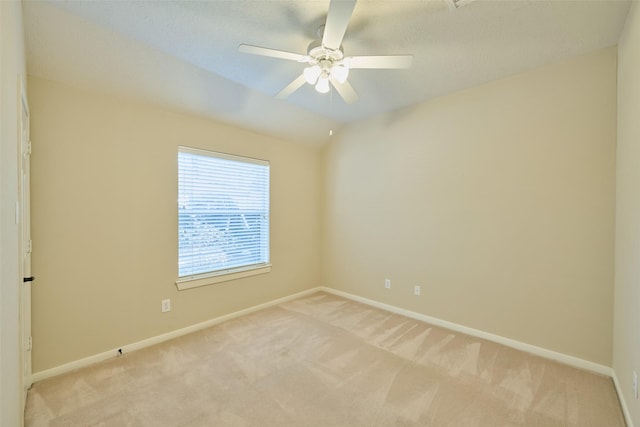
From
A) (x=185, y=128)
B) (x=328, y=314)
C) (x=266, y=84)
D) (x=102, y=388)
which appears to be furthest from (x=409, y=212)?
(x=102, y=388)

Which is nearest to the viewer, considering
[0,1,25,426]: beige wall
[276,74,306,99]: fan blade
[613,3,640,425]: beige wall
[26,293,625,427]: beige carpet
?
[0,1,25,426]: beige wall

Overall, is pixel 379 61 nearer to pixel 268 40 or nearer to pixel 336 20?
Result: pixel 336 20

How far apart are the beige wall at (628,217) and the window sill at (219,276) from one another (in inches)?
132

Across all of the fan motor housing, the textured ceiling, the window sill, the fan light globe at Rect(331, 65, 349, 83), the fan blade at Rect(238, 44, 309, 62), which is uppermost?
the textured ceiling

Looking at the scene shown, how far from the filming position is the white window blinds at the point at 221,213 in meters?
3.00

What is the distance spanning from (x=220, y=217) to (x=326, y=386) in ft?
7.03

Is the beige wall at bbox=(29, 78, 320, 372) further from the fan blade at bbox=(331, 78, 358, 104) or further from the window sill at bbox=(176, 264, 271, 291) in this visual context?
the fan blade at bbox=(331, 78, 358, 104)

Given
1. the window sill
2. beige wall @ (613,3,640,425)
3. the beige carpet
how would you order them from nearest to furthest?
beige wall @ (613,3,640,425), the beige carpet, the window sill

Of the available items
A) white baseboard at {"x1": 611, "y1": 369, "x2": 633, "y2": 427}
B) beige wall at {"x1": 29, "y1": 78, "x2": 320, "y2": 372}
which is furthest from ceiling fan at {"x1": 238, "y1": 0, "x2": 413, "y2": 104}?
white baseboard at {"x1": 611, "y1": 369, "x2": 633, "y2": 427}

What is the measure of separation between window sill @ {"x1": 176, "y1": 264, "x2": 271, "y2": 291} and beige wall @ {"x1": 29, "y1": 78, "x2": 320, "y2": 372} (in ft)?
0.23

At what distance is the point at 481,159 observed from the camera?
9.35ft

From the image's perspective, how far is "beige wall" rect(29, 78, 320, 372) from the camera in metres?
2.19

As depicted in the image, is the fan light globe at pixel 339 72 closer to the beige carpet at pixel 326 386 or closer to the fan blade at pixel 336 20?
the fan blade at pixel 336 20

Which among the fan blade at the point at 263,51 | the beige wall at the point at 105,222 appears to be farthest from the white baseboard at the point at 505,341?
the fan blade at the point at 263,51
